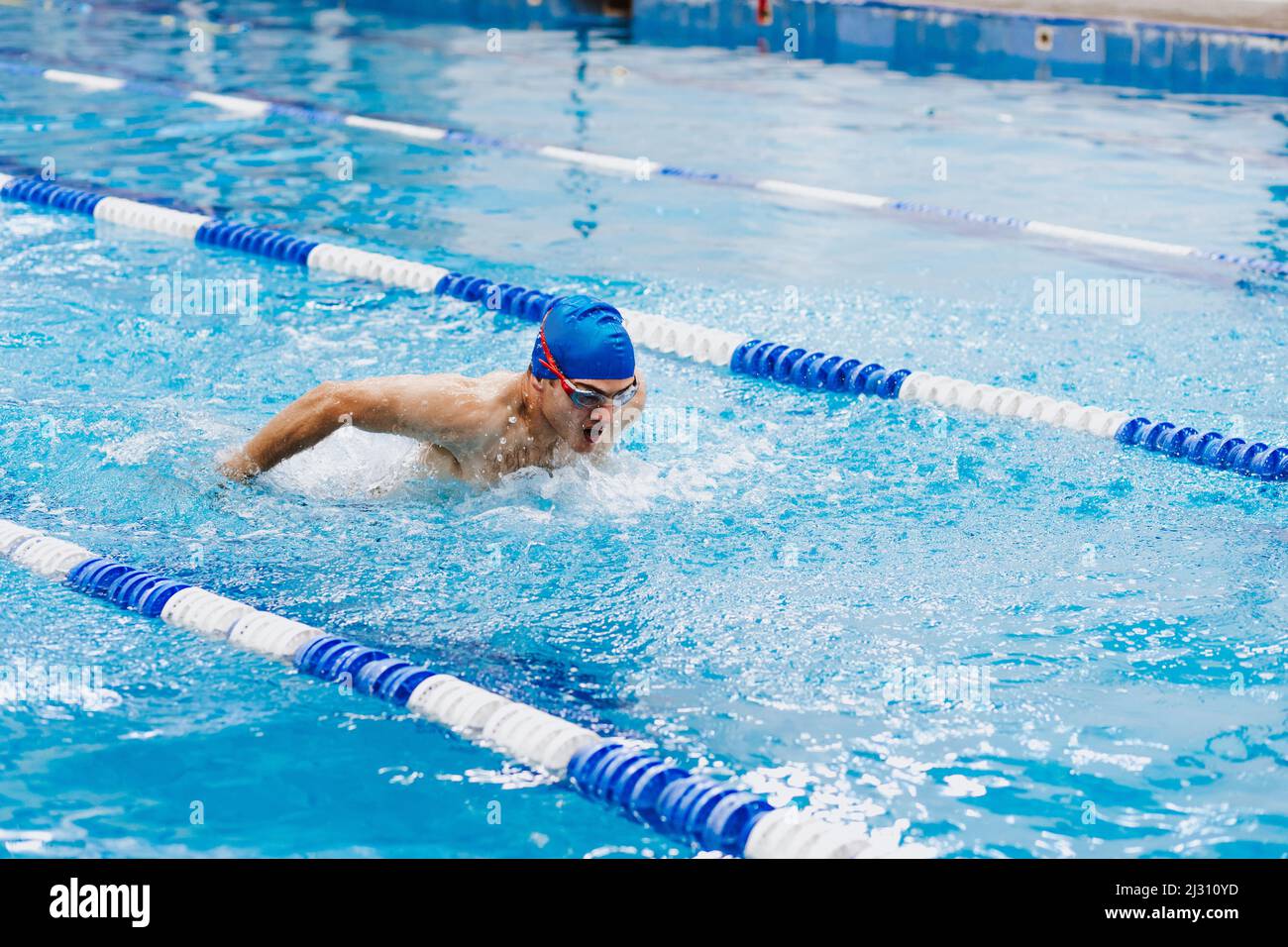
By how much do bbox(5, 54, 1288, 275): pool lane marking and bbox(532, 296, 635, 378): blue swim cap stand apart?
4.03 m

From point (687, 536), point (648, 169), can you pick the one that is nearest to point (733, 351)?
point (687, 536)

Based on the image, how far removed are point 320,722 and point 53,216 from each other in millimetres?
4990

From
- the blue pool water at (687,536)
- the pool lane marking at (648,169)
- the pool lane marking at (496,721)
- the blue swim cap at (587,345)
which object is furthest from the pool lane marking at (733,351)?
the pool lane marking at (496,721)

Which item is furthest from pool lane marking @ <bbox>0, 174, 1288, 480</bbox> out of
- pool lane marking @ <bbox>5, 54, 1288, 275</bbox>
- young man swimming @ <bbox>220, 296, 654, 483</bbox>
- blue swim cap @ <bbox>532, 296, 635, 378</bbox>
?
pool lane marking @ <bbox>5, 54, 1288, 275</bbox>

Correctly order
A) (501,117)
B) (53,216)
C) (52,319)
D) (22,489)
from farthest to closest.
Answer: (501,117) → (53,216) → (52,319) → (22,489)

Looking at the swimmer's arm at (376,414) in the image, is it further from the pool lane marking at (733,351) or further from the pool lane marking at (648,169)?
the pool lane marking at (648,169)

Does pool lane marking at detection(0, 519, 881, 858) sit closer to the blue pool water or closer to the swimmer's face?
the blue pool water

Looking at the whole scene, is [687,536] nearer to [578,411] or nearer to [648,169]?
[578,411]

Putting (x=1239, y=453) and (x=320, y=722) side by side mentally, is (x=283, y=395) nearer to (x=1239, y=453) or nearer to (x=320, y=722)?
(x=320, y=722)

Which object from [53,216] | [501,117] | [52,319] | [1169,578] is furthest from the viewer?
[501,117]

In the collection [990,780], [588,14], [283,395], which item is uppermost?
[588,14]

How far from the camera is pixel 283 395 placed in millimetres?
5211

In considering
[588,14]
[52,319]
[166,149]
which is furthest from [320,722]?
[588,14]

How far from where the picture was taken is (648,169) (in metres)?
8.69
